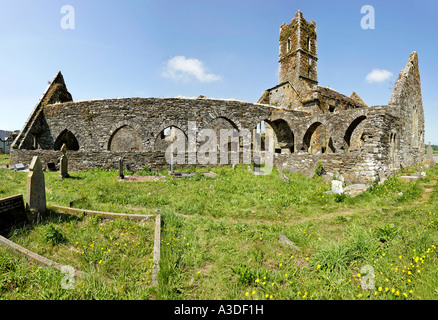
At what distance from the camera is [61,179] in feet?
36.4

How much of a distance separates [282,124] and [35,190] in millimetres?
18247

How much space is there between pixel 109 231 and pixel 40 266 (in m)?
1.64

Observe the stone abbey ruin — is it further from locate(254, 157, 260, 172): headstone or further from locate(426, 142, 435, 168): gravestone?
locate(254, 157, 260, 172): headstone

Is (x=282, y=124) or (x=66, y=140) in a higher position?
(x=282, y=124)

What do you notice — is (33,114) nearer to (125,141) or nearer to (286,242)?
(125,141)

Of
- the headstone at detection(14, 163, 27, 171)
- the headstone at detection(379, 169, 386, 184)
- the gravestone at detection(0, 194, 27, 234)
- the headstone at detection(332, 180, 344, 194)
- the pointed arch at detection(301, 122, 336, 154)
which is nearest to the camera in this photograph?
the gravestone at detection(0, 194, 27, 234)

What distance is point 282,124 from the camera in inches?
766

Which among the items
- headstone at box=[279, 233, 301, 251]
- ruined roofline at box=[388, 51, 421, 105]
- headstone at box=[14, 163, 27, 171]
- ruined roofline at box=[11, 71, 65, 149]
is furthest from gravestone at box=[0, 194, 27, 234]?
ruined roofline at box=[388, 51, 421, 105]

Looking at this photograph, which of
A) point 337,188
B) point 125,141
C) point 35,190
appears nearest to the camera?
point 35,190

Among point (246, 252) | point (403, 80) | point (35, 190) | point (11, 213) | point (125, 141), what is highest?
point (403, 80)

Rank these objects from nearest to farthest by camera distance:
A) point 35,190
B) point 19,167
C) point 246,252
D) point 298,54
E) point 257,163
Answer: point 246,252 → point 35,190 → point 19,167 → point 257,163 → point 298,54

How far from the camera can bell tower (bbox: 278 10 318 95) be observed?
24.4 metres

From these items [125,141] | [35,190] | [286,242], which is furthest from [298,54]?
[35,190]

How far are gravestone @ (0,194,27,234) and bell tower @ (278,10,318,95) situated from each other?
966 inches
